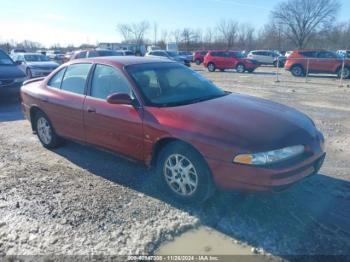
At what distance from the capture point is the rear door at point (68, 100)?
4594mm

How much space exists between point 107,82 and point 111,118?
1.82ft

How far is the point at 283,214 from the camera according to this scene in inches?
133

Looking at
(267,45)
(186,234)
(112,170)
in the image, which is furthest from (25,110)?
(267,45)

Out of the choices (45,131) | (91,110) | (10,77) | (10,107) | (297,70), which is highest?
(91,110)

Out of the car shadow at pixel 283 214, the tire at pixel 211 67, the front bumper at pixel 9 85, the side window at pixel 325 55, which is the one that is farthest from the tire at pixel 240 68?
the car shadow at pixel 283 214

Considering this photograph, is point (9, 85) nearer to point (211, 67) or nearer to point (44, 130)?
point (44, 130)

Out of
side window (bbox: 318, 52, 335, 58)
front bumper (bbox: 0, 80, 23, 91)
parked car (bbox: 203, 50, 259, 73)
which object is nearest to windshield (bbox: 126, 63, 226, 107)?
front bumper (bbox: 0, 80, 23, 91)

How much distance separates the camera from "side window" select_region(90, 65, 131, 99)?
409 centimetres

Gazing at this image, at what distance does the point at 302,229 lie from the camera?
3107 millimetres

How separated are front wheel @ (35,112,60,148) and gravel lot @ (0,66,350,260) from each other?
0.45 meters

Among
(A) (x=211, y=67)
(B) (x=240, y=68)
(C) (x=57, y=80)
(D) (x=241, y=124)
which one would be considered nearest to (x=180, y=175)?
(D) (x=241, y=124)

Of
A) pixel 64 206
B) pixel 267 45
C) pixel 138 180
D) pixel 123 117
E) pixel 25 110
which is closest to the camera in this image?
pixel 64 206

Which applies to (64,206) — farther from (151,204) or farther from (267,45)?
(267,45)

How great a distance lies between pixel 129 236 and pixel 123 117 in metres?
1.48
